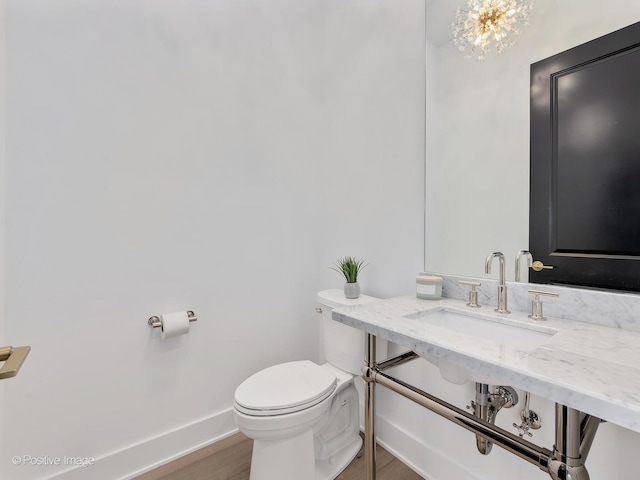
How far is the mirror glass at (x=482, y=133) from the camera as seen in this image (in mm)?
1022

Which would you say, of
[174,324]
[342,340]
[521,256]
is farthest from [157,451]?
[521,256]

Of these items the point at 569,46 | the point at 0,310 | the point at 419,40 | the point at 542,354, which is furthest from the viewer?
the point at 419,40

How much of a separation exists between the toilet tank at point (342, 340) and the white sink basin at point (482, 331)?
14.6 inches

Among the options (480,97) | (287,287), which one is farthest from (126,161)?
(480,97)

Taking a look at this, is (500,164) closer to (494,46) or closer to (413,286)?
(494,46)

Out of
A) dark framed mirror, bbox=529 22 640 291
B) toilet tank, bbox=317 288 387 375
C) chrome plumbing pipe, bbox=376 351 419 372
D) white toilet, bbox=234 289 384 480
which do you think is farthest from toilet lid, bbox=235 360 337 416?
dark framed mirror, bbox=529 22 640 291

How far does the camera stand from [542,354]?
69 centimetres

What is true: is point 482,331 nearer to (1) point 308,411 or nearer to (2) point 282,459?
(1) point 308,411

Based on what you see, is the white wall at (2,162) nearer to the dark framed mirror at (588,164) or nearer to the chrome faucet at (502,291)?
the chrome faucet at (502,291)

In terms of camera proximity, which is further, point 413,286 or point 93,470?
point 413,286

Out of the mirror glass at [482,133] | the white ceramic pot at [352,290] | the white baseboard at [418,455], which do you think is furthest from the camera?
the white ceramic pot at [352,290]

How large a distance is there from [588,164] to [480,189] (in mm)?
347

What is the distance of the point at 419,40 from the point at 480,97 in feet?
1.46

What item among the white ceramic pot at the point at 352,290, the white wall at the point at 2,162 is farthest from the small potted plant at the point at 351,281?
the white wall at the point at 2,162
